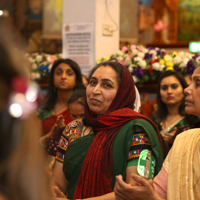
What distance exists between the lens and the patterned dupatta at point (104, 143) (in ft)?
7.36

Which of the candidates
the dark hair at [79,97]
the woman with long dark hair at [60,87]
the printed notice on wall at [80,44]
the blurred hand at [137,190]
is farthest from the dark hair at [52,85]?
the blurred hand at [137,190]

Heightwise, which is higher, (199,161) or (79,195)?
(199,161)

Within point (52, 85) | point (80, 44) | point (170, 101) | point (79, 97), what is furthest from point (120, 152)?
point (80, 44)

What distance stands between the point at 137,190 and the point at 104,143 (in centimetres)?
55

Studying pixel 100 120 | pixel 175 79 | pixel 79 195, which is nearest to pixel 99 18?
pixel 175 79

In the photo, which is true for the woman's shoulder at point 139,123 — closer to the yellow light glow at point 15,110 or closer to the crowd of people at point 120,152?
the crowd of people at point 120,152

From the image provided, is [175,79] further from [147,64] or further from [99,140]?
[99,140]

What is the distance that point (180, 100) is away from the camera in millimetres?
4035

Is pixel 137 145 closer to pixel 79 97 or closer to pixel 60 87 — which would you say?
pixel 79 97

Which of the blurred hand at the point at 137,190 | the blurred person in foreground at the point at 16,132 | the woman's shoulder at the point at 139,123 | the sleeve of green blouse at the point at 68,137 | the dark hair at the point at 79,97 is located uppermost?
the blurred person in foreground at the point at 16,132

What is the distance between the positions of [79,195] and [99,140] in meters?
0.37

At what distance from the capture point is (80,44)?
16.3 ft

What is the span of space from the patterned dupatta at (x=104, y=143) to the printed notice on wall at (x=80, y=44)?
243 cm

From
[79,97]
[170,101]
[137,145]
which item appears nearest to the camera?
[137,145]
